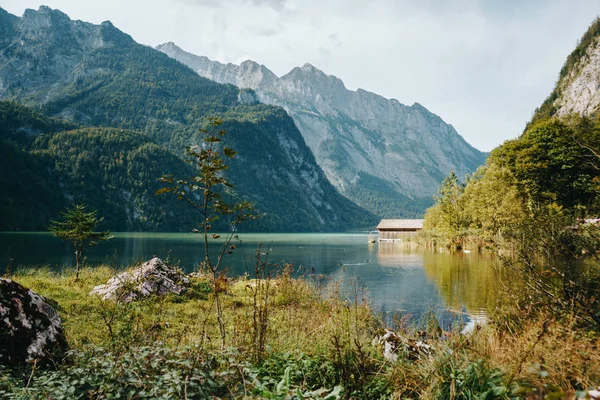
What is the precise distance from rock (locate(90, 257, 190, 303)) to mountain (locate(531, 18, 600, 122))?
76.4m

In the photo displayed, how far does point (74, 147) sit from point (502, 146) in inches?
5881

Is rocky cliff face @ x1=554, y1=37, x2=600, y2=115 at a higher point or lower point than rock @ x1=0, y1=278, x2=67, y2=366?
higher

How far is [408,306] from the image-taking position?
16984 mm

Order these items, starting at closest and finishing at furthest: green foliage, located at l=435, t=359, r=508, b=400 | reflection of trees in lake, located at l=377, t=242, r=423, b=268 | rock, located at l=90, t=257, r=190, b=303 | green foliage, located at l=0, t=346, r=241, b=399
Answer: green foliage, located at l=0, t=346, r=241, b=399 < green foliage, located at l=435, t=359, r=508, b=400 < rock, located at l=90, t=257, r=190, b=303 < reflection of trees in lake, located at l=377, t=242, r=423, b=268

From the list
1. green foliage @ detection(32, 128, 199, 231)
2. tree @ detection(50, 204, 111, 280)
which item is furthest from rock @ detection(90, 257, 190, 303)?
green foliage @ detection(32, 128, 199, 231)

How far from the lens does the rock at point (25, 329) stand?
4.73 m

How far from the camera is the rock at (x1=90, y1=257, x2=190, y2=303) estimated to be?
36.0 feet

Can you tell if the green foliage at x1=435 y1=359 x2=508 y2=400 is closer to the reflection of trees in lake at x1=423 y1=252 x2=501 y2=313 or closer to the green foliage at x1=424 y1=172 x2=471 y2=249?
the reflection of trees in lake at x1=423 y1=252 x2=501 y2=313

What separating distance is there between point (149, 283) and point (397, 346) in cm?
850

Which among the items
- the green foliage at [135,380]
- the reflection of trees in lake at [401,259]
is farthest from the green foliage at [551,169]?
the green foliage at [135,380]

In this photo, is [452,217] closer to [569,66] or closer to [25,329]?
[25,329]

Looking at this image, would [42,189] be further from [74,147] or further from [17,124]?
[17,124]

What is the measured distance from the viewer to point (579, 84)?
79.9m

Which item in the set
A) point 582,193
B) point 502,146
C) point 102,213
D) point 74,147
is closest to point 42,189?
point 102,213
